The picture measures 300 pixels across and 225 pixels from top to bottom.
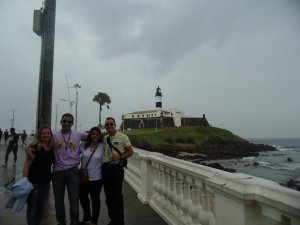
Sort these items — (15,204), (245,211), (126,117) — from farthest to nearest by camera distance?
(126,117) < (15,204) < (245,211)

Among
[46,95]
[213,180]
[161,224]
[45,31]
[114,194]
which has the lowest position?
[161,224]

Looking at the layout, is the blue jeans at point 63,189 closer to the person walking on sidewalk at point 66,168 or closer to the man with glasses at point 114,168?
the person walking on sidewalk at point 66,168

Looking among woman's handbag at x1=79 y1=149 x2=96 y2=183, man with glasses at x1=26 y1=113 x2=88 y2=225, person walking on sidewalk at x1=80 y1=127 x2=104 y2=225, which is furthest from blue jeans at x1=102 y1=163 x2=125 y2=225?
man with glasses at x1=26 y1=113 x2=88 y2=225

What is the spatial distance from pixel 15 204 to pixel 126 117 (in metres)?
89.4

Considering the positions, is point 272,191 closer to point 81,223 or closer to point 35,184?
point 35,184

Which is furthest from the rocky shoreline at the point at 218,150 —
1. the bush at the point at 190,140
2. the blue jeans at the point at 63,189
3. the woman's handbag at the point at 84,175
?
the blue jeans at the point at 63,189

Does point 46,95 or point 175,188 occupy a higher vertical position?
point 46,95

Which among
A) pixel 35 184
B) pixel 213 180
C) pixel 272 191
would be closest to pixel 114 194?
pixel 35 184

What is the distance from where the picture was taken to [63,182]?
15.5ft

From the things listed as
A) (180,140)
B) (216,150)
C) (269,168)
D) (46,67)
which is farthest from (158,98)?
(46,67)

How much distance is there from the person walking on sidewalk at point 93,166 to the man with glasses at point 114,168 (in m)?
0.10

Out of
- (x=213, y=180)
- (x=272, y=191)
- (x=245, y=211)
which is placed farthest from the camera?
(x=213, y=180)

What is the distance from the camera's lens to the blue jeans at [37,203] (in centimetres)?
434

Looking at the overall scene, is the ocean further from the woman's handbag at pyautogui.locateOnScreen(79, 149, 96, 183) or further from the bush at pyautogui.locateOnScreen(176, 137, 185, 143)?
the woman's handbag at pyautogui.locateOnScreen(79, 149, 96, 183)
